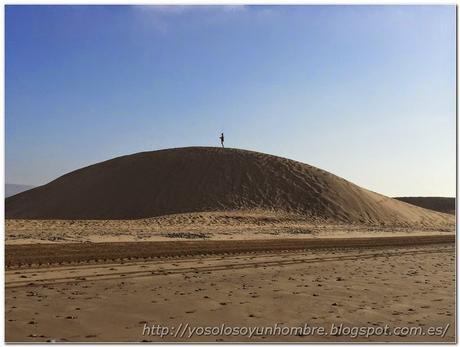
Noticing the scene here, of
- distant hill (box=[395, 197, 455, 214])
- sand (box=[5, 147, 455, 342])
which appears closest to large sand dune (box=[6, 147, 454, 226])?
sand (box=[5, 147, 455, 342])

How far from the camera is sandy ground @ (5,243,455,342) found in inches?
311

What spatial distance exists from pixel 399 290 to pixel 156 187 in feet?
174

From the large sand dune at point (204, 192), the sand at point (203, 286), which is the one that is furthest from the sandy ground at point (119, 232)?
the large sand dune at point (204, 192)

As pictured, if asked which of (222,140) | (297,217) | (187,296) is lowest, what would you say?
(297,217)

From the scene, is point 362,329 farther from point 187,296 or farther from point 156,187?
point 156,187

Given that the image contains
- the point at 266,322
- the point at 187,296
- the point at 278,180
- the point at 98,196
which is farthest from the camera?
the point at 278,180

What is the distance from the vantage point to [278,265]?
15727 millimetres

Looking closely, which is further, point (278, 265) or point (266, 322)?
point (278, 265)

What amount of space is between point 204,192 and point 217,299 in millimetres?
50965

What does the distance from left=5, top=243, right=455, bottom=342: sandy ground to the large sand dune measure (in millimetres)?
38235

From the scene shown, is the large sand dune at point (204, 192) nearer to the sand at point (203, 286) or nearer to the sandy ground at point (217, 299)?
the sand at point (203, 286)

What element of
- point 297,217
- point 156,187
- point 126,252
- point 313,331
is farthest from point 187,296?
point 156,187

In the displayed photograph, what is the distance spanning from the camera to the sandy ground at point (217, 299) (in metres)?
7.91

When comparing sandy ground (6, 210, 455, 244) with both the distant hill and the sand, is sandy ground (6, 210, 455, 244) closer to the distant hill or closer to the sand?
the sand
